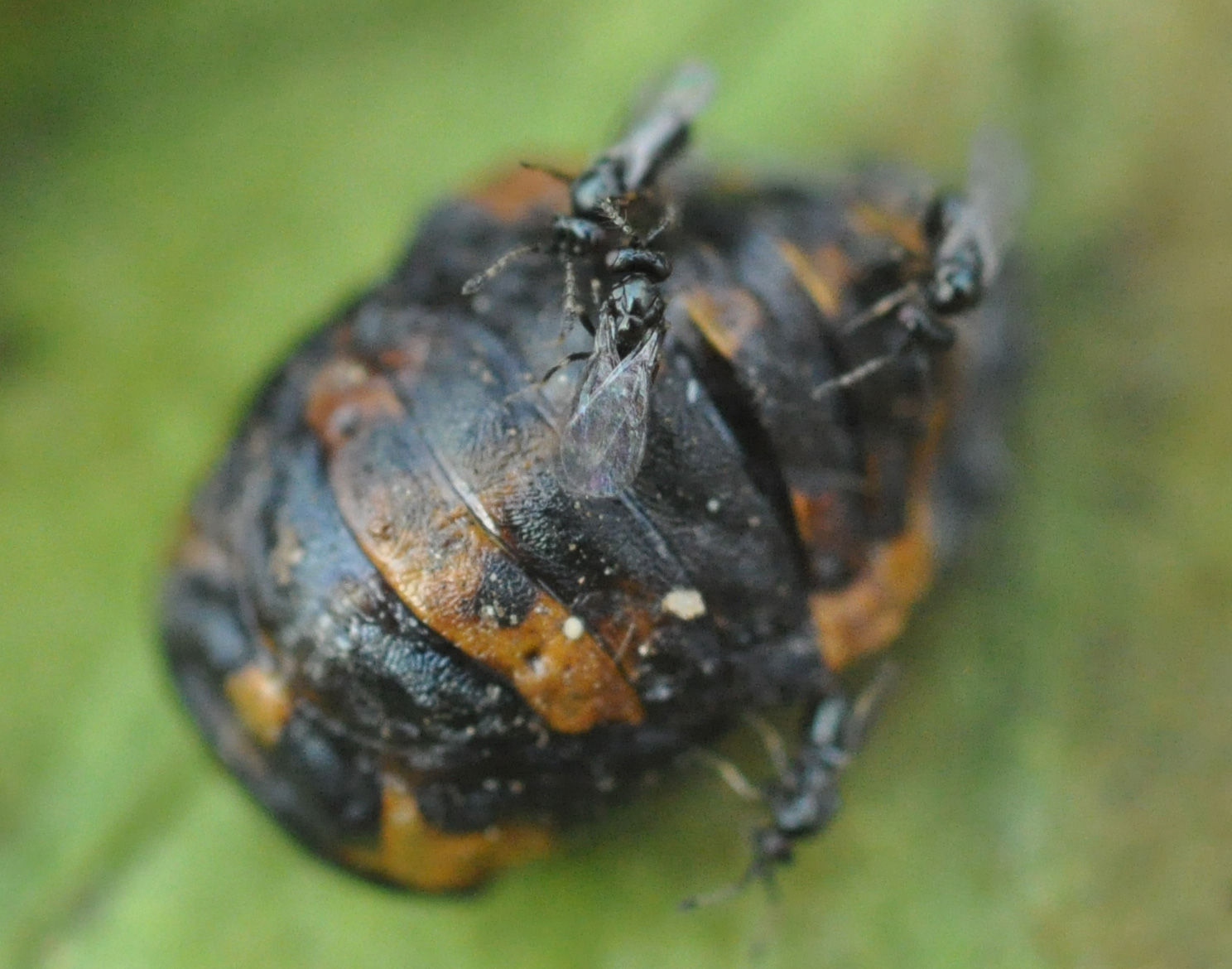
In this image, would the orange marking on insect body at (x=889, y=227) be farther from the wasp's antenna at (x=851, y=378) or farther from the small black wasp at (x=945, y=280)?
the wasp's antenna at (x=851, y=378)

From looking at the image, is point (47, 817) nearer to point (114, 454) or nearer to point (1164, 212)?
point (114, 454)

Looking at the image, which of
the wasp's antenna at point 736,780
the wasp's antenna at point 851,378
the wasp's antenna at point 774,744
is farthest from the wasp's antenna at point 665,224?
the wasp's antenna at point 736,780

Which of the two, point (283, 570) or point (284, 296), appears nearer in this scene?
point (283, 570)

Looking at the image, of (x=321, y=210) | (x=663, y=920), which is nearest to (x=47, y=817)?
(x=663, y=920)

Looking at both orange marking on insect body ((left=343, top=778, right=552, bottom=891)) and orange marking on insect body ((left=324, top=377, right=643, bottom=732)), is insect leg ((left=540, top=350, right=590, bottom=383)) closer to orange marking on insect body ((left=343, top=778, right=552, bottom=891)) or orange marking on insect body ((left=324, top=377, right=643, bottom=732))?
orange marking on insect body ((left=324, top=377, right=643, bottom=732))

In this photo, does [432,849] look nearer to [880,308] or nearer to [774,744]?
[774,744]

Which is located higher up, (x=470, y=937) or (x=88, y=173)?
(x=88, y=173)

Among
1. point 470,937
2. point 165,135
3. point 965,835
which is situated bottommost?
point 965,835
